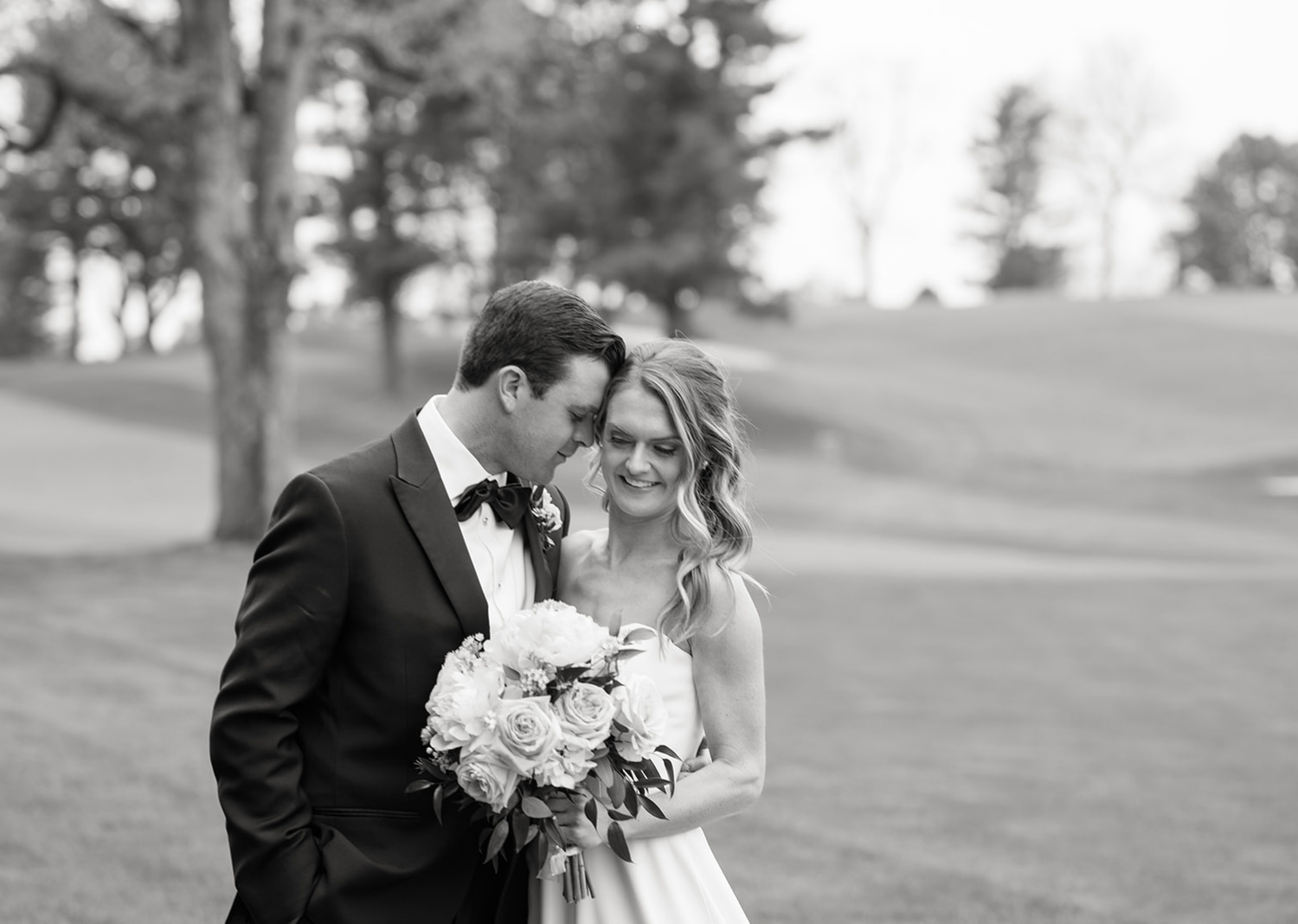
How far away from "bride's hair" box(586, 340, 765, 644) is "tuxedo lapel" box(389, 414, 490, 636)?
1.56 feet

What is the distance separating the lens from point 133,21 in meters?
18.5

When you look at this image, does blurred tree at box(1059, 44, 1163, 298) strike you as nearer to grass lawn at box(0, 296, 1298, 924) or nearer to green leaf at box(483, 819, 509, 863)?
grass lawn at box(0, 296, 1298, 924)

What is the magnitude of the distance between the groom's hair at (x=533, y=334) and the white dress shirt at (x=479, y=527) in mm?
156

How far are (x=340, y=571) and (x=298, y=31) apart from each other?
15550 millimetres

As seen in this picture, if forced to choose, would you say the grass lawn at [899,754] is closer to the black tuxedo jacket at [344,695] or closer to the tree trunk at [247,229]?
the tree trunk at [247,229]

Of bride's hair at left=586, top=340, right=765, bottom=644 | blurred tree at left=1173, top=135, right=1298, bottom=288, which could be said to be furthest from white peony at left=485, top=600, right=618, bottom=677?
blurred tree at left=1173, top=135, right=1298, bottom=288

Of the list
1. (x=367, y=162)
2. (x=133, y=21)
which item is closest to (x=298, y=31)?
(x=133, y=21)

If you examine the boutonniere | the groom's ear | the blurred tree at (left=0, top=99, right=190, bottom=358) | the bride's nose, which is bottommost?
the boutonniere

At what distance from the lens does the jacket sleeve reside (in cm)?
307

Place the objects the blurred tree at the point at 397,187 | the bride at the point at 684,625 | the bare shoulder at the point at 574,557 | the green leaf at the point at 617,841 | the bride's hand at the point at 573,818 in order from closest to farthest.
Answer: the bride's hand at the point at 573,818 < the green leaf at the point at 617,841 < the bride at the point at 684,625 < the bare shoulder at the point at 574,557 < the blurred tree at the point at 397,187

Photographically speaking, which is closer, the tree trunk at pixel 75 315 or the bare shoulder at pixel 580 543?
the bare shoulder at pixel 580 543

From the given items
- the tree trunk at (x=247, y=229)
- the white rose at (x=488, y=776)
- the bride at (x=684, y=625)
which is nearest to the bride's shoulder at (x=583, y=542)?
the bride at (x=684, y=625)

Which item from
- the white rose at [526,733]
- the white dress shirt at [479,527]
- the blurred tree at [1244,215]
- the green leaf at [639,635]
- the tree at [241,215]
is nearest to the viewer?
the white rose at [526,733]

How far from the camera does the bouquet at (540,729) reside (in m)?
2.98
